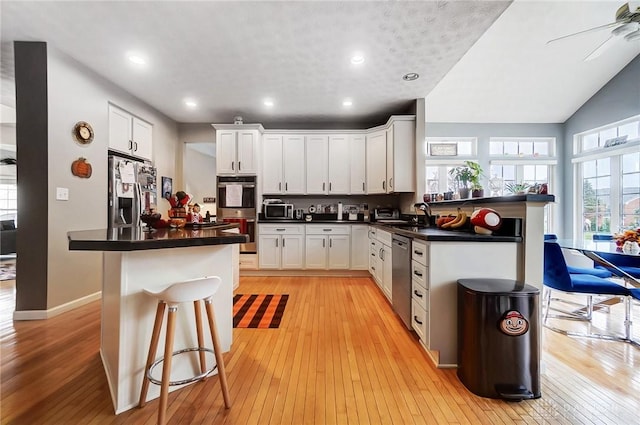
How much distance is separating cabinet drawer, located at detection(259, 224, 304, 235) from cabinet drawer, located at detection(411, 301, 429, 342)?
2440 millimetres

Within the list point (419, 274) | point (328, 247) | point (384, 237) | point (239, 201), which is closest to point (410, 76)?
point (384, 237)

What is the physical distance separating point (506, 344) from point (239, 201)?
13.0ft

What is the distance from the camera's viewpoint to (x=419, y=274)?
2078 millimetres

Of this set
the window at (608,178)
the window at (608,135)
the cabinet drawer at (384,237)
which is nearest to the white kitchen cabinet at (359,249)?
the cabinet drawer at (384,237)

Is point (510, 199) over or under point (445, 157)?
under

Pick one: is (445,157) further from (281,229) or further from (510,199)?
(510,199)

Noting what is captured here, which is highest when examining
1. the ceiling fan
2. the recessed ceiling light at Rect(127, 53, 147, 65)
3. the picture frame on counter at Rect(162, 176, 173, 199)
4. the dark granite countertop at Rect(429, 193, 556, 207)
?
the ceiling fan

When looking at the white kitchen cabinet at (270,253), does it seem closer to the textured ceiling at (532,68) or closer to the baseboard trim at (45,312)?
the baseboard trim at (45,312)

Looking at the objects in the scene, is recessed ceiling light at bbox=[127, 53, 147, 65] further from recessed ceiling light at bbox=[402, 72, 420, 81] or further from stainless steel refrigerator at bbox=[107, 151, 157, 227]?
recessed ceiling light at bbox=[402, 72, 420, 81]

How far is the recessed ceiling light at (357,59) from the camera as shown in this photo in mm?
2859

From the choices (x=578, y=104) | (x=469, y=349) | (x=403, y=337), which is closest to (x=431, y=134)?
(x=578, y=104)

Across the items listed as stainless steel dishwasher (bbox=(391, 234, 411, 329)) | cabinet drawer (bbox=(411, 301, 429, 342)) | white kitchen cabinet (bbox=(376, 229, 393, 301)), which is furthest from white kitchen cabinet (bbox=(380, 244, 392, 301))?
cabinet drawer (bbox=(411, 301, 429, 342))

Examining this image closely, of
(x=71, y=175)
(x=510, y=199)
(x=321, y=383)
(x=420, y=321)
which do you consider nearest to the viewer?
(x=321, y=383)

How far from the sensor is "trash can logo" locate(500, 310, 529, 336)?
59.5 inches
